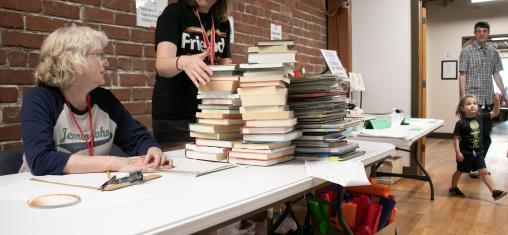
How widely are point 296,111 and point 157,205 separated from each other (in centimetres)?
65

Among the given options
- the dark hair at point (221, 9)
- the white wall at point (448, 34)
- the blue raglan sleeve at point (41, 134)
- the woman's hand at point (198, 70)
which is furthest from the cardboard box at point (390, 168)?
the white wall at point (448, 34)

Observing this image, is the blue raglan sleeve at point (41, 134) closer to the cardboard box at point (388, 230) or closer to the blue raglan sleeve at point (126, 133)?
the blue raglan sleeve at point (126, 133)

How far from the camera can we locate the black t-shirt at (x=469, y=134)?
3541mm

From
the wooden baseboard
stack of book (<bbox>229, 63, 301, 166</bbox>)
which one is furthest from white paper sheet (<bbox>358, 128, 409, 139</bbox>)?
the wooden baseboard

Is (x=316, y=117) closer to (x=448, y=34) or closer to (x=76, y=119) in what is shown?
(x=76, y=119)

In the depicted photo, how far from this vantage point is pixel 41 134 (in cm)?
126

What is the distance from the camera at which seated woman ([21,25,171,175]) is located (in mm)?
1230

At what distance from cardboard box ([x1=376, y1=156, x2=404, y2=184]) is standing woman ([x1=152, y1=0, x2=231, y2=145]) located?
247 cm

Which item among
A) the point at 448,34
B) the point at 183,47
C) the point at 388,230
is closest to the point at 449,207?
the point at 388,230

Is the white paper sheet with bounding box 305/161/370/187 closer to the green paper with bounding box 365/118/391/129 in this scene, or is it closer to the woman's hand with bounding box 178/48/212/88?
the woman's hand with bounding box 178/48/212/88

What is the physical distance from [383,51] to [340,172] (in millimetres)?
3516

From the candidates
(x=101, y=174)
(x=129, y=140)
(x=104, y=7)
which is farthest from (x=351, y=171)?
(x=104, y=7)

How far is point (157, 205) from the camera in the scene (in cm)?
86

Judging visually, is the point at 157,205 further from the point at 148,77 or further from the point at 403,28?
the point at 403,28
